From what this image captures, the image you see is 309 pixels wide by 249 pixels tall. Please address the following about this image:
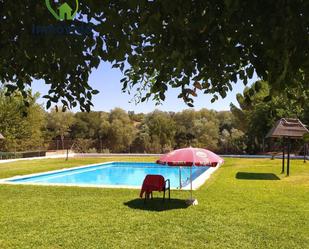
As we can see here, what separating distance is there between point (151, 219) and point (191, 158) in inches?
76.8

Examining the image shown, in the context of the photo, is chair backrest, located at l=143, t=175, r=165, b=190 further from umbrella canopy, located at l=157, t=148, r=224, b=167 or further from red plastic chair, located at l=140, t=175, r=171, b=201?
umbrella canopy, located at l=157, t=148, r=224, b=167

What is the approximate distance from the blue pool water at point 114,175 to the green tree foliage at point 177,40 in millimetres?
13563

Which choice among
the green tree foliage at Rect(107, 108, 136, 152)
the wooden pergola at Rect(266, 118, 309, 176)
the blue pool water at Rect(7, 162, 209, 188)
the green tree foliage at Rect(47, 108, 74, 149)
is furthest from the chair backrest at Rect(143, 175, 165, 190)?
the green tree foliage at Rect(47, 108, 74, 149)

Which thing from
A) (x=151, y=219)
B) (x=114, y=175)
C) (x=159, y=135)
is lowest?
(x=114, y=175)

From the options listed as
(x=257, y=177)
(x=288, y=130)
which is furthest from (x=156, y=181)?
(x=288, y=130)

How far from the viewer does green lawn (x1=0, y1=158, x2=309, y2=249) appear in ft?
22.9

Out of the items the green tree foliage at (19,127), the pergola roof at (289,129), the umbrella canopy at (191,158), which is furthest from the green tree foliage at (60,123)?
the umbrella canopy at (191,158)

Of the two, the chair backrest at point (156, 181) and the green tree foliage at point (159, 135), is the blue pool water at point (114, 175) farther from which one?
the green tree foliage at point (159, 135)

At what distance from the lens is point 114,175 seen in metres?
22.9

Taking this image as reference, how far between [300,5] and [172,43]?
0.92m

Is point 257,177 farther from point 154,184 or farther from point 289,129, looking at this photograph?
point 154,184

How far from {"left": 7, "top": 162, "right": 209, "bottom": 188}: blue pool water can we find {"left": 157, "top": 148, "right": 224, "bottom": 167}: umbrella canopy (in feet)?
22.7

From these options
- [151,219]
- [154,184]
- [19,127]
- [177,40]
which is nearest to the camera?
[177,40]

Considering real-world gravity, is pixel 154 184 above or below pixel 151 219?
above
